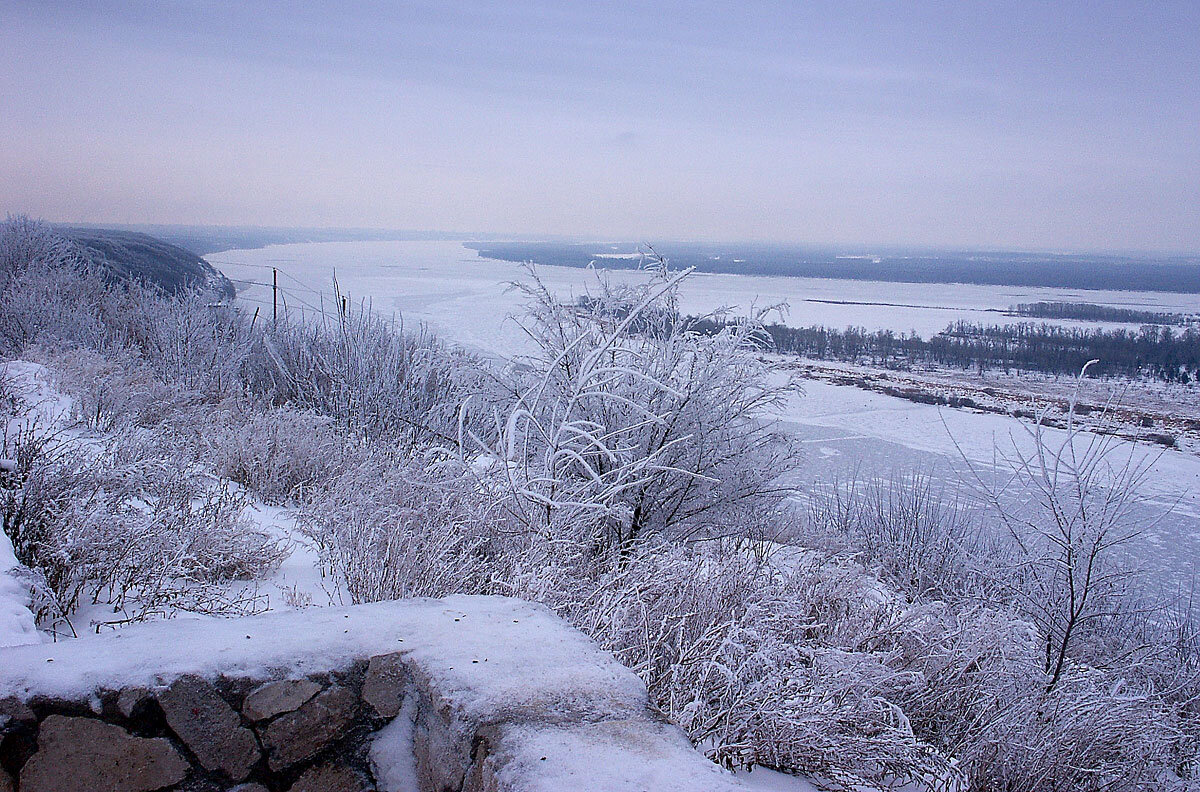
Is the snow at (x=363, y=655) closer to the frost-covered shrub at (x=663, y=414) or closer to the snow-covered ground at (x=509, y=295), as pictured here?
the frost-covered shrub at (x=663, y=414)

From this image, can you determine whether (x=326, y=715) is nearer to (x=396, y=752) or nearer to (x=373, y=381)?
(x=396, y=752)

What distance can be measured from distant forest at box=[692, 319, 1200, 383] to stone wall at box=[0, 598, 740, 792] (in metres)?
44.6

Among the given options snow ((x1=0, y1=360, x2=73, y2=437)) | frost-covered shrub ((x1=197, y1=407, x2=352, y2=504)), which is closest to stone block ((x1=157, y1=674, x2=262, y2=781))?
frost-covered shrub ((x1=197, y1=407, x2=352, y2=504))

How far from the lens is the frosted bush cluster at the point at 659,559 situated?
3.01 m

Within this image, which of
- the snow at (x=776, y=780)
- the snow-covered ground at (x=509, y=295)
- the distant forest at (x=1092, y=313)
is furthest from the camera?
the distant forest at (x=1092, y=313)

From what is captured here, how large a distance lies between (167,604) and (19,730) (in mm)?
1493

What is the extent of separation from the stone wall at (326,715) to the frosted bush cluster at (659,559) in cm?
73

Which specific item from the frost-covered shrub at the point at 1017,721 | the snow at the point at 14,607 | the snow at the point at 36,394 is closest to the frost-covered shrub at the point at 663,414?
the frost-covered shrub at the point at 1017,721

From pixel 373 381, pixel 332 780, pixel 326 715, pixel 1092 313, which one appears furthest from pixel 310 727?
pixel 1092 313

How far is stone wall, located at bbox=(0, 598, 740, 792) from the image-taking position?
6.61ft

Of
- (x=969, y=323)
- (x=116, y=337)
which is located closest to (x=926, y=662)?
(x=116, y=337)

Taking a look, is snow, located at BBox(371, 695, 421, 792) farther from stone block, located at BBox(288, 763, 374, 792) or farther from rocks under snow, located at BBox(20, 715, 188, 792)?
rocks under snow, located at BBox(20, 715, 188, 792)

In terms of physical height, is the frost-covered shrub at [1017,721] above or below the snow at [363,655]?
below

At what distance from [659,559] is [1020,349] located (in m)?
57.2
